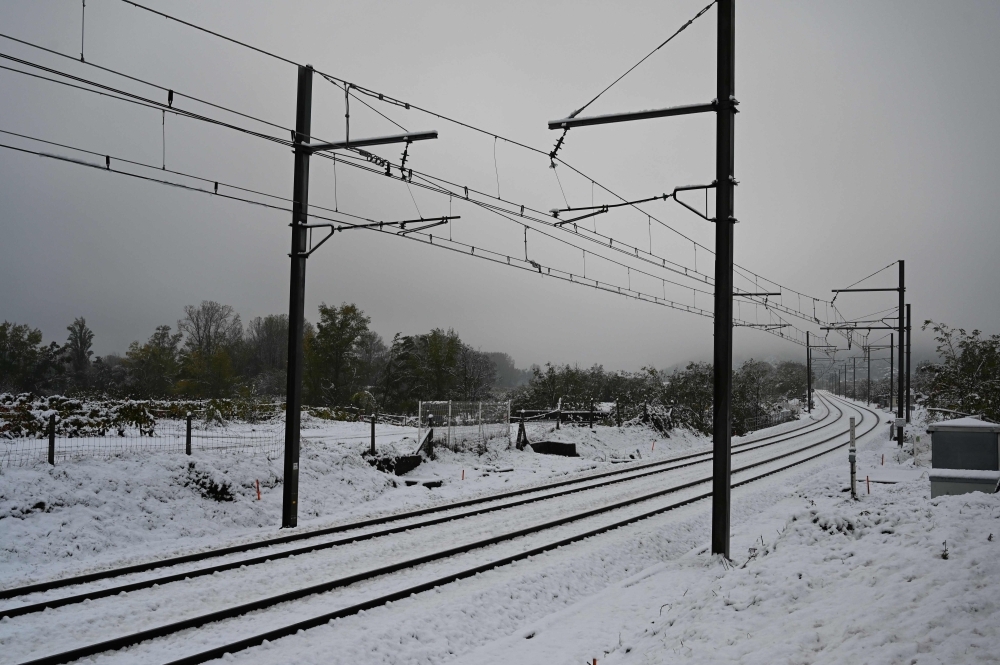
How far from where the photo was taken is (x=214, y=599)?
8430 millimetres

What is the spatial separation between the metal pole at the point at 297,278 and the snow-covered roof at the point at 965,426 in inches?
556

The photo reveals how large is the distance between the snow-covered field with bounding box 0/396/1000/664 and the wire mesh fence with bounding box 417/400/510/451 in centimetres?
657

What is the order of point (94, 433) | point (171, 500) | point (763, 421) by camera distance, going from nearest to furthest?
point (171, 500)
point (94, 433)
point (763, 421)

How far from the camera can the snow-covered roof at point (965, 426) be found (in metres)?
13.5

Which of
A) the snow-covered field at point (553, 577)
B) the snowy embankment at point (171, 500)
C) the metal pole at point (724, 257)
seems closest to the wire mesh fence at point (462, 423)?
the snowy embankment at point (171, 500)

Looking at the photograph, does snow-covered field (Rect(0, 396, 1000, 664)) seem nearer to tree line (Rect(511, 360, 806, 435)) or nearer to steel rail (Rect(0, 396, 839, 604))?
steel rail (Rect(0, 396, 839, 604))

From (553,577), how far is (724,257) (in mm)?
5883

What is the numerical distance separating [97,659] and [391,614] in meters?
3.24

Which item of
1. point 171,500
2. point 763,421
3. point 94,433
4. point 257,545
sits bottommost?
point 763,421

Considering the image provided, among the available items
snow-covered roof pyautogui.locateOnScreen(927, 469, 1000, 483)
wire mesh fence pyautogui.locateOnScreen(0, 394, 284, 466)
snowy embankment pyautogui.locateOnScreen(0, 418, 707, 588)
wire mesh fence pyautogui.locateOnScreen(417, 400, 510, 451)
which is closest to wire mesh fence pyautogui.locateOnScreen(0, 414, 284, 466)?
wire mesh fence pyautogui.locateOnScreen(0, 394, 284, 466)

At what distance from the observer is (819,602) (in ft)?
21.2

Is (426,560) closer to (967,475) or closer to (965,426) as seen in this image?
(967,475)

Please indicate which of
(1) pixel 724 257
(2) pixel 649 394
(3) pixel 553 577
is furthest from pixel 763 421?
(3) pixel 553 577

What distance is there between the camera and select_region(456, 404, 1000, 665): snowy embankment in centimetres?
526
